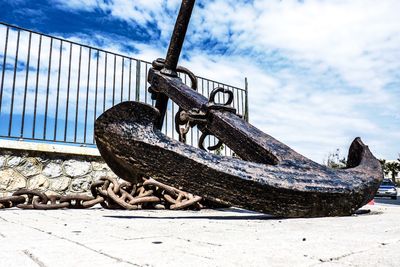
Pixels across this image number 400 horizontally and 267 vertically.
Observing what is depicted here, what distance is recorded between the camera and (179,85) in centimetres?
304

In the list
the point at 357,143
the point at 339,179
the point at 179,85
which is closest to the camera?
the point at 339,179

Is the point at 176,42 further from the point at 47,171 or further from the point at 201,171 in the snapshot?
the point at 47,171

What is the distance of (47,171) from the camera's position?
453 centimetres

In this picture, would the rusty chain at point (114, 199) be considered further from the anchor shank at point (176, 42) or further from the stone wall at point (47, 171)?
the stone wall at point (47, 171)

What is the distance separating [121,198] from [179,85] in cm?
105

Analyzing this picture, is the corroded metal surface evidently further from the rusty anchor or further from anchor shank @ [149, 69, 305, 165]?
anchor shank @ [149, 69, 305, 165]

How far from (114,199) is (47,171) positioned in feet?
6.81

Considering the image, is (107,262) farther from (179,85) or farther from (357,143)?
(357,143)

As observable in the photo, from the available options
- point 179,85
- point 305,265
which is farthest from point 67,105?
point 305,265

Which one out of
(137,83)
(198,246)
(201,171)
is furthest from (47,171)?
(198,246)

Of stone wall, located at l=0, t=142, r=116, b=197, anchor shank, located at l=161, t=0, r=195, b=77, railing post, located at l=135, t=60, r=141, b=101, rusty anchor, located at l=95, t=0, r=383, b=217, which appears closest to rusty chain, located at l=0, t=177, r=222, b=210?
rusty anchor, located at l=95, t=0, r=383, b=217

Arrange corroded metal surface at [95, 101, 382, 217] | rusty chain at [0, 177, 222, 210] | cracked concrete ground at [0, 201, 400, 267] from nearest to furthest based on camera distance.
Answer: cracked concrete ground at [0, 201, 400, 267], corroded metal surface at [95, 101, 382, 217], rusty chain at [0, 177, 222, 210]

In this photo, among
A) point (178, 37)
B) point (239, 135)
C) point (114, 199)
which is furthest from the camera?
point (178, 37)

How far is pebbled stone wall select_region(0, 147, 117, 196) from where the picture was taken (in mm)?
4211
